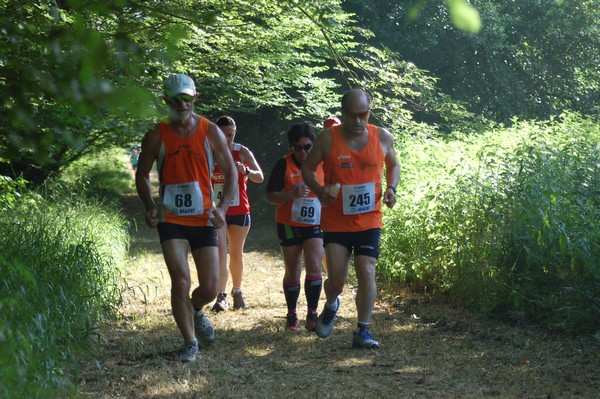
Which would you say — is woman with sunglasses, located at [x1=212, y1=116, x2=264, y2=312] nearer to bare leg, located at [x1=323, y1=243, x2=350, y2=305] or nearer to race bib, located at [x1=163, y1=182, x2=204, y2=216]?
bare leg, located at [x1=323, y1=243, x2=350, y2=305]

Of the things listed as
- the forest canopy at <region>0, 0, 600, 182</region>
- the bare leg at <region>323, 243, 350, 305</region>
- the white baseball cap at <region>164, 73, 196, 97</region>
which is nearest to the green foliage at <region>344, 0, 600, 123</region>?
the forest canopy at <region>0, 0, 600, 182</region>

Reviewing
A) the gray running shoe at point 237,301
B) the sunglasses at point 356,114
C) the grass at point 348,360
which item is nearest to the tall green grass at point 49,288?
the grass at point 348,360

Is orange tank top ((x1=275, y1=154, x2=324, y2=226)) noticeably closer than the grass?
No

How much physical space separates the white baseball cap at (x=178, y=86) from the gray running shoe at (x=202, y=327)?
1.77 m

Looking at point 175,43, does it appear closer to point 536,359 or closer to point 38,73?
point 38,73

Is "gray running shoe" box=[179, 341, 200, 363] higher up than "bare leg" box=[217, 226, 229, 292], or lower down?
lower down

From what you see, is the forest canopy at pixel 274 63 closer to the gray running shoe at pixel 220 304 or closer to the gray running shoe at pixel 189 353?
the gray running shoe at pixel 189 353

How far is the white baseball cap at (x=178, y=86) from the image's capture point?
6840 mm

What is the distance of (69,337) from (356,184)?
239 centimetres

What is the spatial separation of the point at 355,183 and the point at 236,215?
104 inches

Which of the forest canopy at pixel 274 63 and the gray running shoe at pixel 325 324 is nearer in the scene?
the forest canopy at pixel 274 63

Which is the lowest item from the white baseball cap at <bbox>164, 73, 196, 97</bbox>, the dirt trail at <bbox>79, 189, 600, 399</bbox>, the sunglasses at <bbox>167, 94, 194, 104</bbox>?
the dirt trail at <bbox>79, 189, 600, 399</bbox>

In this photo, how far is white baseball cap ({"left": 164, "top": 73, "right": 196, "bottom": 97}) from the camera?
684cm

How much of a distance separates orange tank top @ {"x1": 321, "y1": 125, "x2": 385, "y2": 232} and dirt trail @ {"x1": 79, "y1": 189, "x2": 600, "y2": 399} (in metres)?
0.99
